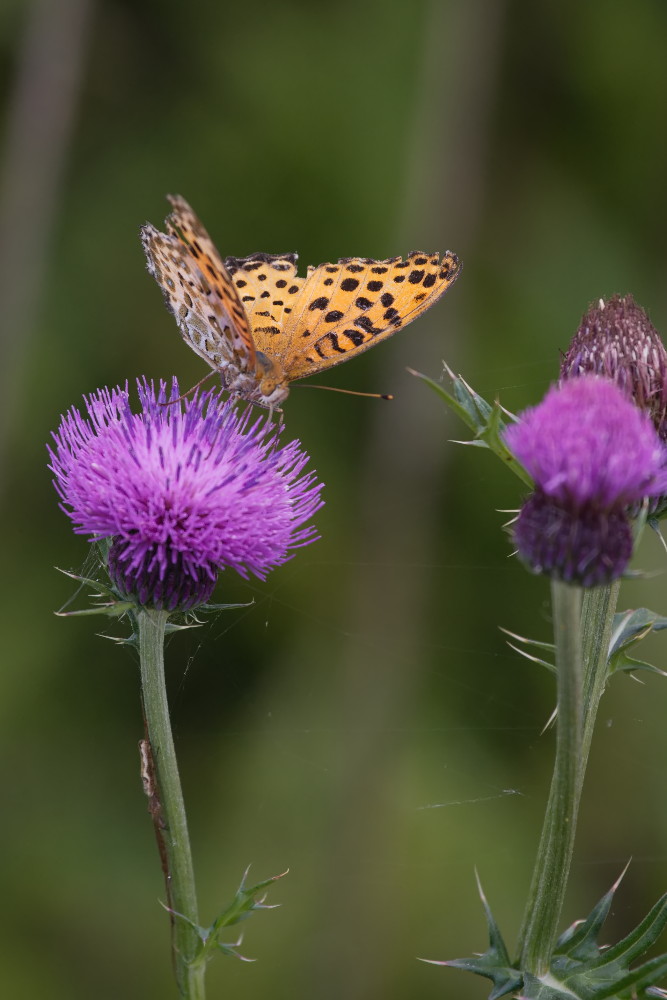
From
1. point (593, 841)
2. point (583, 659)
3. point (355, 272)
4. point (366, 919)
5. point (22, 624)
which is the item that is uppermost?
point (355, 272)

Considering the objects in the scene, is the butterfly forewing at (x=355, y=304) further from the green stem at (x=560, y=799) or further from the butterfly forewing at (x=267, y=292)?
the green stem at (x=560, y=799)

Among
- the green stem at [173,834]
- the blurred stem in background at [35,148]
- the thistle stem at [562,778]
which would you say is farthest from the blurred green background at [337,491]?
the thistle stem at [562,778]

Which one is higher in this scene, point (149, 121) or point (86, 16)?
point (86, 16)

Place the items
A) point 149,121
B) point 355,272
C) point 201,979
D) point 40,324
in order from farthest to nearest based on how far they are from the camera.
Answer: point 149,121 < point 40,324 < point 355,272 < point 201,979

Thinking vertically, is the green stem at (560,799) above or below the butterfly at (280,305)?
below

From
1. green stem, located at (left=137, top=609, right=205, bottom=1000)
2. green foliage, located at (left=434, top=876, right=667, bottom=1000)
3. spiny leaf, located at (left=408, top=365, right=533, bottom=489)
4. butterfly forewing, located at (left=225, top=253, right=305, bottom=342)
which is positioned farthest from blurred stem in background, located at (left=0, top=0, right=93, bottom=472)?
green foliage, located at (left=434, top=876, right=667, bottom=1000)

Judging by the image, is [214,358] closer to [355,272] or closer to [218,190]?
[355,272]

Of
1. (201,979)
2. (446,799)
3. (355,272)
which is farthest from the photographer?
(446,799)

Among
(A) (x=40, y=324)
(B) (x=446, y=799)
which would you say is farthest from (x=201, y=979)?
(A) (x=40, y=324)
